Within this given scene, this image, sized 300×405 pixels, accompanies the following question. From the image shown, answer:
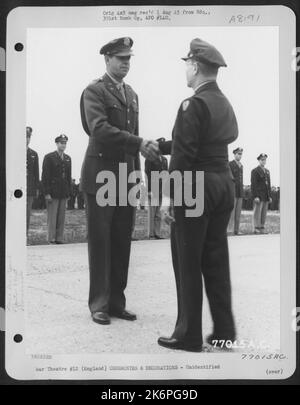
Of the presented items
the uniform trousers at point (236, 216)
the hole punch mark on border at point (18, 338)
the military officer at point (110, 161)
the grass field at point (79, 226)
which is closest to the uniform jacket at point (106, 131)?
the military officer at point (110, 161)

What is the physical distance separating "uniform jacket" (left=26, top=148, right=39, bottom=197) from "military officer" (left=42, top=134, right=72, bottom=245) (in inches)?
1.1

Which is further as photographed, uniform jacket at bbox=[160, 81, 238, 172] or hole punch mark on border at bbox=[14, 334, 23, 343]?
hole punch mark on border at bbox=[14, 334, 23, 343]

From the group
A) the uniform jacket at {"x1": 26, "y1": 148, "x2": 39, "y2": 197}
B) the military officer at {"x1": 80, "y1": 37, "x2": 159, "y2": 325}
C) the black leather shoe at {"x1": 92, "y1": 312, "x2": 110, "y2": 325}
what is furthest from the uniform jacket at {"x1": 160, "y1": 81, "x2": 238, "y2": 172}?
the black leather shoe at {"x1": 92, "y1": 312, "x2": 110, "y2": 325}

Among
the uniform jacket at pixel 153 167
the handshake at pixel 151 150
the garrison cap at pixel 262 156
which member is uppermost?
the handshake at pixel 151 150

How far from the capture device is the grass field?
220 cm

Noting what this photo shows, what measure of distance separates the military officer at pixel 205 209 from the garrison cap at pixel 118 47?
0.21 metres

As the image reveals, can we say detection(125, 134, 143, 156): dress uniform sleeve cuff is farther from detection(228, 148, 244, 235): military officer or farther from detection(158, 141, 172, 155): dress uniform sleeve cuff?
detection(228, 148, 244, 235): military officer

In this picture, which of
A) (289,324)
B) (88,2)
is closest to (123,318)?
(289,324)

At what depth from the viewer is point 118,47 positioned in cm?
221

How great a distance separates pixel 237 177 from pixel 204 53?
0.45m

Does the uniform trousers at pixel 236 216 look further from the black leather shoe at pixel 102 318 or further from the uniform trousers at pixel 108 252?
the black leather shoe at pixel 102 318

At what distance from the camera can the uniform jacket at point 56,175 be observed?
7.23 ft

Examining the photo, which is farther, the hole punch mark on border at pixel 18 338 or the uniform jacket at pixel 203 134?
the hole punch mark on border at pixel 18 338

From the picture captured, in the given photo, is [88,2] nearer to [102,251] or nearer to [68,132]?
[68,132]
